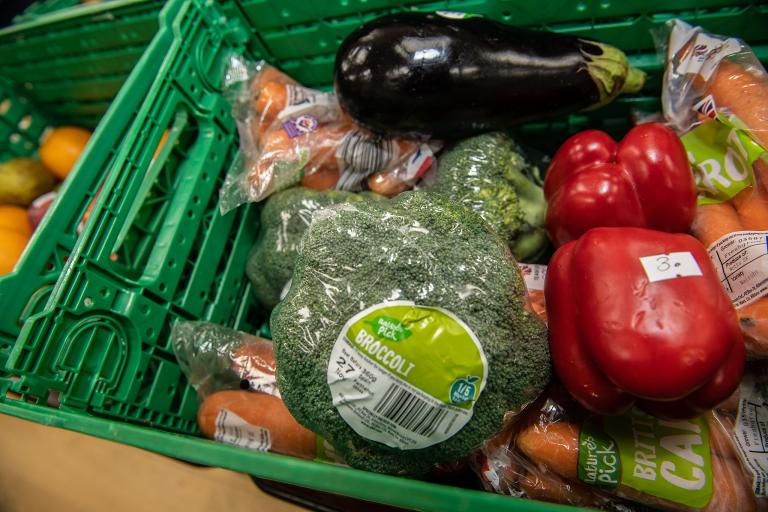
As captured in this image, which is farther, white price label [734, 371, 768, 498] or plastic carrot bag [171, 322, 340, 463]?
plastic carrot bag [171, 322, 340, 463]

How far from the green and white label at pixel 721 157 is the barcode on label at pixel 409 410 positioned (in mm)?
510

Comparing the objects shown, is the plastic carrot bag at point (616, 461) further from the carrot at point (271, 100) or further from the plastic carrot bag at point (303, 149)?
the carrot at point (271, 100)

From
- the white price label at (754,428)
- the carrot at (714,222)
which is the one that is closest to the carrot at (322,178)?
the carrot at (714,222)

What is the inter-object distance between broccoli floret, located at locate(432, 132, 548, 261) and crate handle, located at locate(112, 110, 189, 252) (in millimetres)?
495

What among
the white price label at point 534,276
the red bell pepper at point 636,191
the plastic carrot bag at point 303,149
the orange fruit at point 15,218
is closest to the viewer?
the red bell pepper at point 636,191

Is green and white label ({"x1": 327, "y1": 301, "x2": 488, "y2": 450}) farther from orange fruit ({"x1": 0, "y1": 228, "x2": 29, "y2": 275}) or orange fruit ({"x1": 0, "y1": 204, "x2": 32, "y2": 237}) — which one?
orange fruit ({"x1": 0, "y1": 204, "x2": 32, "y2": 237})

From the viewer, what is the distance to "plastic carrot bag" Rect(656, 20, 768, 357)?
526 mm

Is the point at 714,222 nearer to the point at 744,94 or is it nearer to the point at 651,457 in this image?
the point at 744,94

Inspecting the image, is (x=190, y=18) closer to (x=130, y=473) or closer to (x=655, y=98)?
(x=655, y=98)

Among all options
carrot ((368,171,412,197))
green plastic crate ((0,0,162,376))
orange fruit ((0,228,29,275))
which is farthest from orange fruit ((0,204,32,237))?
carrot ((368,171,412,197))

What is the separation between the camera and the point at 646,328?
1.43 feet

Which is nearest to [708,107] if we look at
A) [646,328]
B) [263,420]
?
[646,328]

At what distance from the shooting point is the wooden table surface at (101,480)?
0.95 meters

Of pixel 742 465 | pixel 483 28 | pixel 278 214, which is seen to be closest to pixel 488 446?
pixel 742 465
